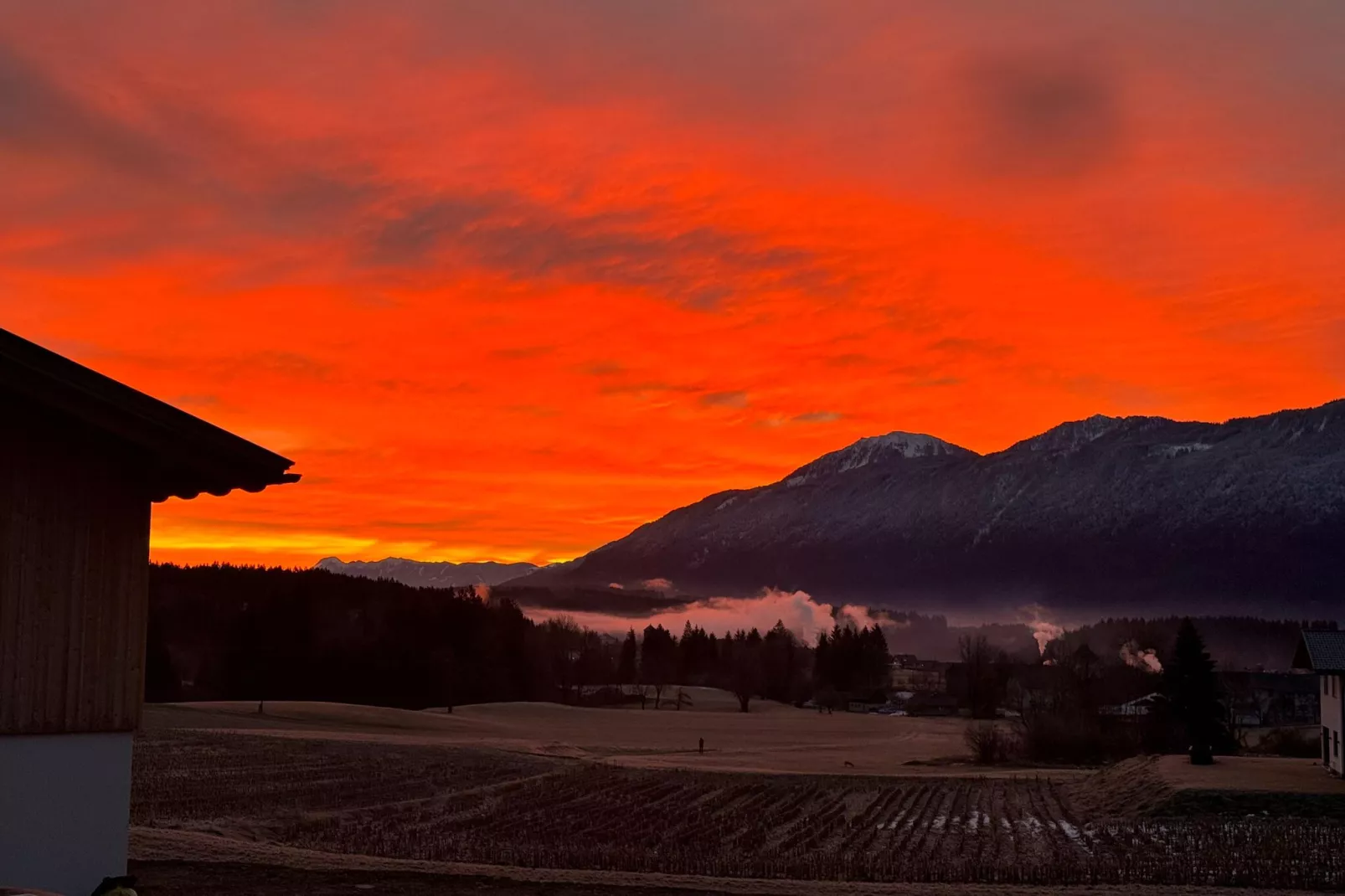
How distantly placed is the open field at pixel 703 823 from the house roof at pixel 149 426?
13.8m

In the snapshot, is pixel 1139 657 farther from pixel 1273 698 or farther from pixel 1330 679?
pixel 1330 679

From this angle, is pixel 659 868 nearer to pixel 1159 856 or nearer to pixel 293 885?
pixel 293 885

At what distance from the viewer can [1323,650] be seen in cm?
5162

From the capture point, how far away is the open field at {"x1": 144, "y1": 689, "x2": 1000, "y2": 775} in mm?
79188

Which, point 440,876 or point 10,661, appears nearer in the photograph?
point 10,661

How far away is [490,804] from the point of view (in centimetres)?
4391

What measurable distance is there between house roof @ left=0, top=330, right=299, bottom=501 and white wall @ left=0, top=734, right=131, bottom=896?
9.29 ft

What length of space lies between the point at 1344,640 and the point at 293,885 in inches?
1743

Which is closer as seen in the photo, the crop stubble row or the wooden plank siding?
the wooden plank siding

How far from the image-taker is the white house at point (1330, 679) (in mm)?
49562

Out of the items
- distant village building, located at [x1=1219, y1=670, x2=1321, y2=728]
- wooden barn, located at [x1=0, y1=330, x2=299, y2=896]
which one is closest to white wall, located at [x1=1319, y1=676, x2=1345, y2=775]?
wooden barn, located at [x1=0, y1=330, x2=299, y2=896]

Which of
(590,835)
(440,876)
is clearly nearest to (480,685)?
(590,835)

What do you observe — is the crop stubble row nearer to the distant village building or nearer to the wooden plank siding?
the wooden plank siding

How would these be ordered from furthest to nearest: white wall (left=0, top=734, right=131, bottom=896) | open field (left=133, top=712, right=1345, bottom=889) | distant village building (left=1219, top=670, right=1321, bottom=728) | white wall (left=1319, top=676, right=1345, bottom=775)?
distant village building (left=1219, top=670, right=1321, bottom=728), white wall (left=1319, top=676, right=1345, bottom=775), open field (left=133, top=712, right=1345, bottom=889), white wall (left=0, top=734, right=131, bottom=896)
